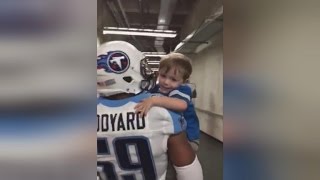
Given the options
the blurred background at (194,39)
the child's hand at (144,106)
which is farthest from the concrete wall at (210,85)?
the child's hand at (144,106)

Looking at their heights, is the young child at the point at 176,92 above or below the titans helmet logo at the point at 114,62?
below

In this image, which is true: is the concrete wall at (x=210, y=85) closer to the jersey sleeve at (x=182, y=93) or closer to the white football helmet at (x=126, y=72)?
the jersey sleeve at (x=182, y=93)

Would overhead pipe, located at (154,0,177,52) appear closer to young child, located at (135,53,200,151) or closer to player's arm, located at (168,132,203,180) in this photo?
young child, located at (135,53,200,151)

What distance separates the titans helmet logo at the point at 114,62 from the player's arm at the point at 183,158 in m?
0.23

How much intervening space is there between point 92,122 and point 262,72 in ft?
1.37

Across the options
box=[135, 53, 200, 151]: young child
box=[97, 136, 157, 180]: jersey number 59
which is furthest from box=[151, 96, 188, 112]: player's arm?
box=[97, 136, 157, 180]: jersey number 59

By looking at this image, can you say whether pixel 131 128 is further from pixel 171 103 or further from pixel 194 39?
pixel 194 39

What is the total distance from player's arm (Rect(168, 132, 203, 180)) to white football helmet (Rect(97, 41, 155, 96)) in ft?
0.55

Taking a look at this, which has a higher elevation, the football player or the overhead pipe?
the overhead pipe

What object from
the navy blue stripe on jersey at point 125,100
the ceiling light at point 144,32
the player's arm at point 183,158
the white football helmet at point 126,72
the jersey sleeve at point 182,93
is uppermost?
the ceiling light at point 144,32

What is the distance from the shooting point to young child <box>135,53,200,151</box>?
0.76 m

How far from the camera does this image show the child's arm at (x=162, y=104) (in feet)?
2.48

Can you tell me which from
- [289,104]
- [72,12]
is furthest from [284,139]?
[72,12]

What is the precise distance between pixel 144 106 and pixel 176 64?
14cm
